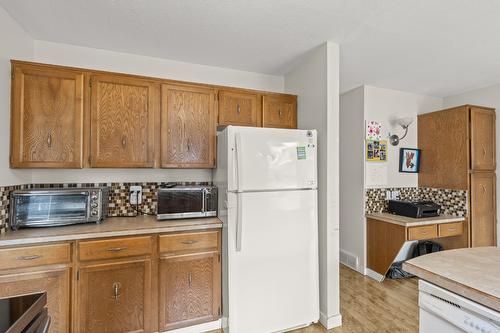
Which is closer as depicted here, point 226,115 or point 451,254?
point 451,254

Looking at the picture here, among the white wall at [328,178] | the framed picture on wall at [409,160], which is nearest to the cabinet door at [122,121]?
the white wall at [328,178]

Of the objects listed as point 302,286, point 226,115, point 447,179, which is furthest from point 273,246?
point 447,179

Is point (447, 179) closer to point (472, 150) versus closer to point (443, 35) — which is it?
point (472, 150)

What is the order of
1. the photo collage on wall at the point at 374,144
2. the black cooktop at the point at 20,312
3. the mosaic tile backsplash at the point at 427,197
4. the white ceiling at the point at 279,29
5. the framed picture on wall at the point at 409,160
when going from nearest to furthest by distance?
the black cooktop at the point at 20,312 → the white ceiling at the point at 279,29 → the mosaic tile backsplash at the point at 427,197 → the photo collage on wall at the point at 374,144 → the framed picture on wall at the point at 409,160

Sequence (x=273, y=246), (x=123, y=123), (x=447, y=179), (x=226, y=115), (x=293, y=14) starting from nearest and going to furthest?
1. (x=293, y=14)
2. (x=273, y=246)
3. (x=123, y=123)
4. (x=226, y=115)
5. (x=447, y=179)

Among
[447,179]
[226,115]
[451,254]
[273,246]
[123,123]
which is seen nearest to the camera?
[451,254]

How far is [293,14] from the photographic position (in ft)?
6.01

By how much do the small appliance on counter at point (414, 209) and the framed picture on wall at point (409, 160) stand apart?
570 mm

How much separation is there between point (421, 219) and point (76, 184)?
3.76 meters

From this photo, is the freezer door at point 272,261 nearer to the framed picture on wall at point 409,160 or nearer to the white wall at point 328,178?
the white wall at point 328,178

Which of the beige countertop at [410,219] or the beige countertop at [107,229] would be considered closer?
the beige countertop at [107,229]

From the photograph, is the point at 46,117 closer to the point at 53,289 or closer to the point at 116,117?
the point at 116,117

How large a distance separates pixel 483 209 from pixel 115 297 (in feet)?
13.9

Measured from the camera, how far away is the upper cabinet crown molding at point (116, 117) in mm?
1967
